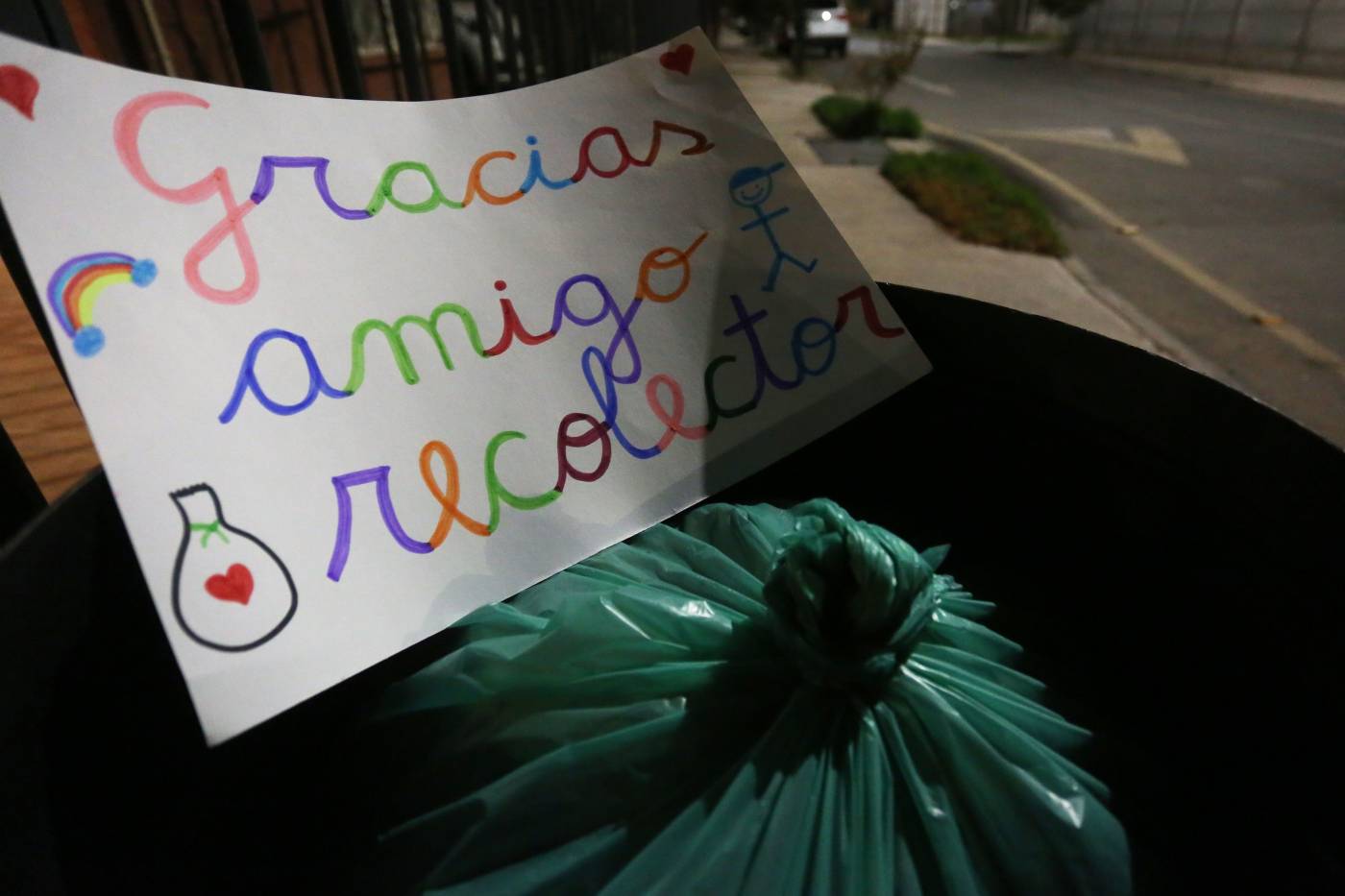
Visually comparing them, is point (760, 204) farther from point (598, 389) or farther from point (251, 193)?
point (251, 193)

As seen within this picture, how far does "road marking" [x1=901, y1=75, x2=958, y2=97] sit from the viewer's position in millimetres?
7820

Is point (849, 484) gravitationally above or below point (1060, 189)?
above

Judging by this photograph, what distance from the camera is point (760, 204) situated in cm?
65

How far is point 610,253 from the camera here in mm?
591

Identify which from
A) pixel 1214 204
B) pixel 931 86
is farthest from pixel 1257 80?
pixel 1214 204

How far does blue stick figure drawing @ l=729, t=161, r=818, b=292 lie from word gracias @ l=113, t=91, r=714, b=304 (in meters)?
0.14

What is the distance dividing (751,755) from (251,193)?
1.49 ft

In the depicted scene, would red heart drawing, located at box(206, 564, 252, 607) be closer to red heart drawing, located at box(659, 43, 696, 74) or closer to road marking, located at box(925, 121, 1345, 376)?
red heart drawing, located at box(659, 43, 696, 74)

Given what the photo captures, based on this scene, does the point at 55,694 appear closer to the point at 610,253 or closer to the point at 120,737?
the point at 120,737

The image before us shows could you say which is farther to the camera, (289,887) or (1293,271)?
(1293,271)

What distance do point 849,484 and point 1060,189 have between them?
365 centimetres

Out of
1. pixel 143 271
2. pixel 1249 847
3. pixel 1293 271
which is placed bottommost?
pixel 1293 271

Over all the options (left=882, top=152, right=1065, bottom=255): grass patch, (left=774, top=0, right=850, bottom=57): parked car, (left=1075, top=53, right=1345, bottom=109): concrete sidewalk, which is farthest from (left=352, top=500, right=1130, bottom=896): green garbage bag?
(left=774, top=0, right=850, bottom=57): parked car

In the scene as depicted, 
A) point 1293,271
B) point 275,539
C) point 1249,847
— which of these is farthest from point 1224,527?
point 1293,271
